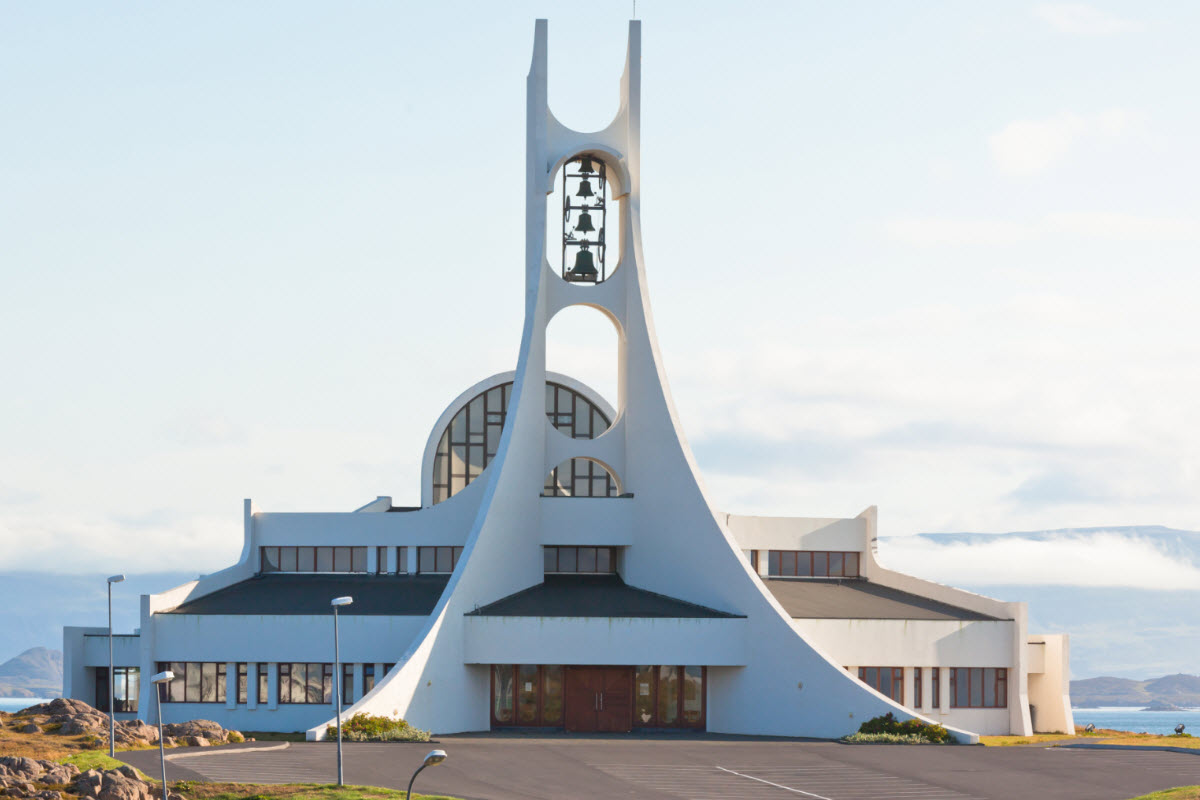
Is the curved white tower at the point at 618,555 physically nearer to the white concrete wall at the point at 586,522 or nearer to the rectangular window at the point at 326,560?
the white concrete wall at the point at 586,522

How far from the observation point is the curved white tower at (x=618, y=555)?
3934cm

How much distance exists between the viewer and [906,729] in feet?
122

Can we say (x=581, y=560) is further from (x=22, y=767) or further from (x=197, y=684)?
(x=22, y=767)

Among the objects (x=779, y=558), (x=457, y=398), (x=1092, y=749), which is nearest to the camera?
(x=1092, y=749)

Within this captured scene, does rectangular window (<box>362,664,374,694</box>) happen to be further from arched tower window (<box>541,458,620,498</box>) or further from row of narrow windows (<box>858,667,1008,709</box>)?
arched tower window (<box>541,458,620,498</box>)

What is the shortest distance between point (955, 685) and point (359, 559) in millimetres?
18019

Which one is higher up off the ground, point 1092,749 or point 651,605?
point 651,605

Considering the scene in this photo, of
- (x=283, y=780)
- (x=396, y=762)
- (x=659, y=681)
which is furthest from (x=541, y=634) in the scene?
(x=283, y=780)

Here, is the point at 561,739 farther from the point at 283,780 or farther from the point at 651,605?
the point at 283,780

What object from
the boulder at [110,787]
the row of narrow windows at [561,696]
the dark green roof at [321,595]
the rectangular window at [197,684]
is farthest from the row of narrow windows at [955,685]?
the boulder at [110,787]

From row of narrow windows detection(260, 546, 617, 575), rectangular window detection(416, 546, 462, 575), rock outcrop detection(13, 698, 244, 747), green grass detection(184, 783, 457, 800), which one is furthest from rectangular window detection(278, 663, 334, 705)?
green grass detection(184, 783, 457, 800)

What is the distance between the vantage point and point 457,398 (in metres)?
55.1

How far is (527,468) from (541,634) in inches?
225

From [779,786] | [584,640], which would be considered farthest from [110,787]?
[584,640]
